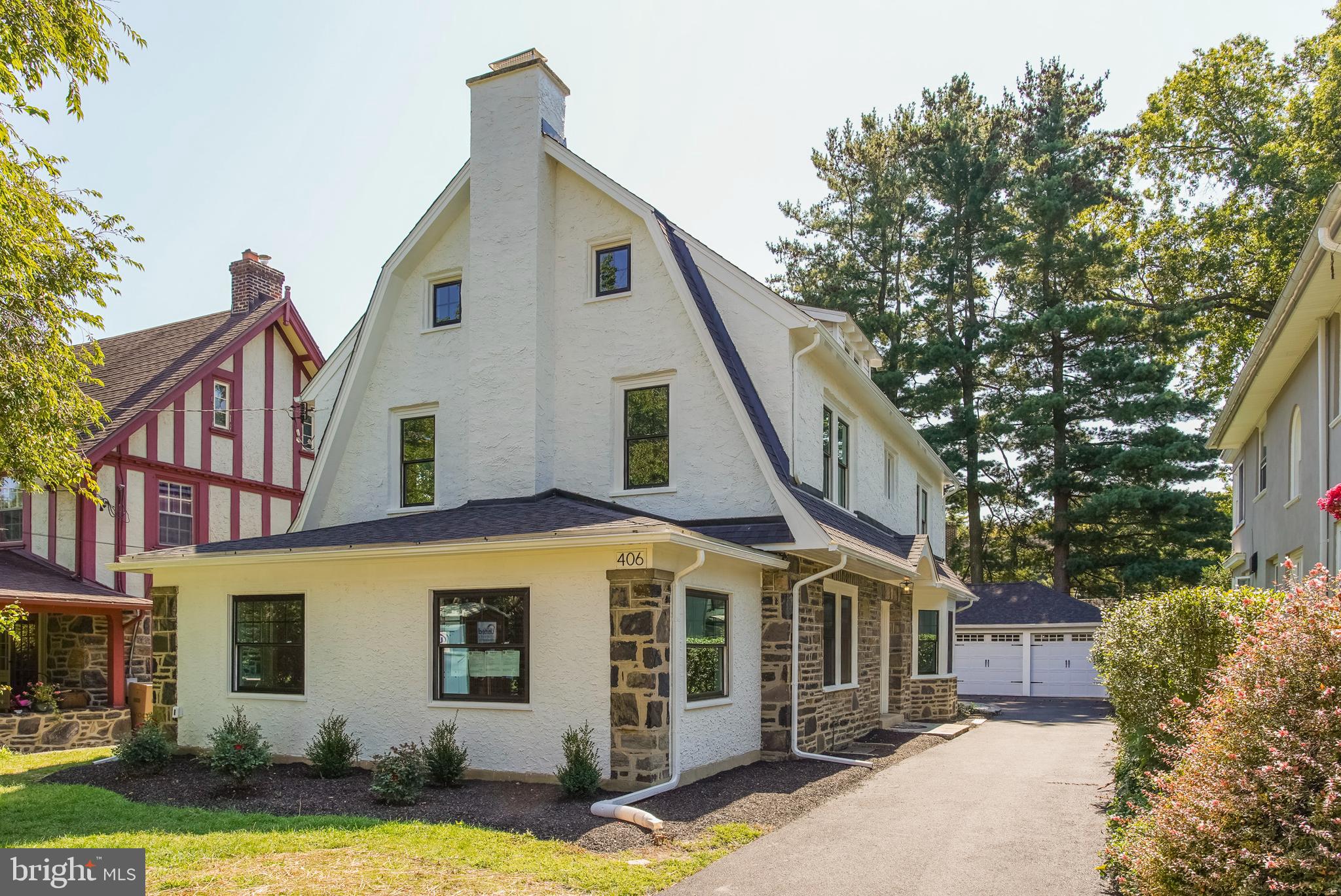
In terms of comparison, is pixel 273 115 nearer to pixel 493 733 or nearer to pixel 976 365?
pixel 493 733

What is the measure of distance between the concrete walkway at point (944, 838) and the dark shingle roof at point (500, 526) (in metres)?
3.21

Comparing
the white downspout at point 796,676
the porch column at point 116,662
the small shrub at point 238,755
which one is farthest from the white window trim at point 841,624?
the porch column at point 116,662

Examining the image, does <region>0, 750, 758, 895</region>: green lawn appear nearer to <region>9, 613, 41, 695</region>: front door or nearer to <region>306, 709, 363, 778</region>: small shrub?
<region>306, 709, 363, 778</region>: small shrub

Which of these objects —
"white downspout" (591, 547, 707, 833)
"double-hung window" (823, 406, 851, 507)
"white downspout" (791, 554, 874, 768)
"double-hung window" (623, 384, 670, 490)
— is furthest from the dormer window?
"white downspout" (591, 547, 707, 833)

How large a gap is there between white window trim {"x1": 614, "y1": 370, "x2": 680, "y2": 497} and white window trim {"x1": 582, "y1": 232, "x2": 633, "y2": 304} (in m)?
1.18

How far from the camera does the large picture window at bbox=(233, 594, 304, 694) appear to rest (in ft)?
→ 38.3

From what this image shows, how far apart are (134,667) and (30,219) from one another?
40.6 ft

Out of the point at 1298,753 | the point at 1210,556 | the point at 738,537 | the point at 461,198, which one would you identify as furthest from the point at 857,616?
the point at 1210,556

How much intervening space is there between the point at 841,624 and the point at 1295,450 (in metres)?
6.81

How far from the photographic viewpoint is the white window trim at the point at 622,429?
42.1 ft

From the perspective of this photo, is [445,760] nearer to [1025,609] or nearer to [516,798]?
[516,798]

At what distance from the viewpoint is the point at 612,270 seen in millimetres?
13594

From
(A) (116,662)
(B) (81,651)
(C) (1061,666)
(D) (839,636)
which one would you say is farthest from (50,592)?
(C) (1061,666)

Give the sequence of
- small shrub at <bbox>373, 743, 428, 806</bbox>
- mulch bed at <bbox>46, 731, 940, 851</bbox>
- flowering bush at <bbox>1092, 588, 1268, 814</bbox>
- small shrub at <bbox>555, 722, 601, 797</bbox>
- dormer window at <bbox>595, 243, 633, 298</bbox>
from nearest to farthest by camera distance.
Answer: flowering bush at <bbox>1092, 588, 1268, 814</bbox>
mulch bed at <bbox>46, 731, 940, 851</bbox>
small shrub at <bbox>373, 743, 428, 806</bbox>
small shrub at <bbox>555, 722, 601, 797</bbox>
dormer window at <bbox>595, 243, 633, 298</bbox>
